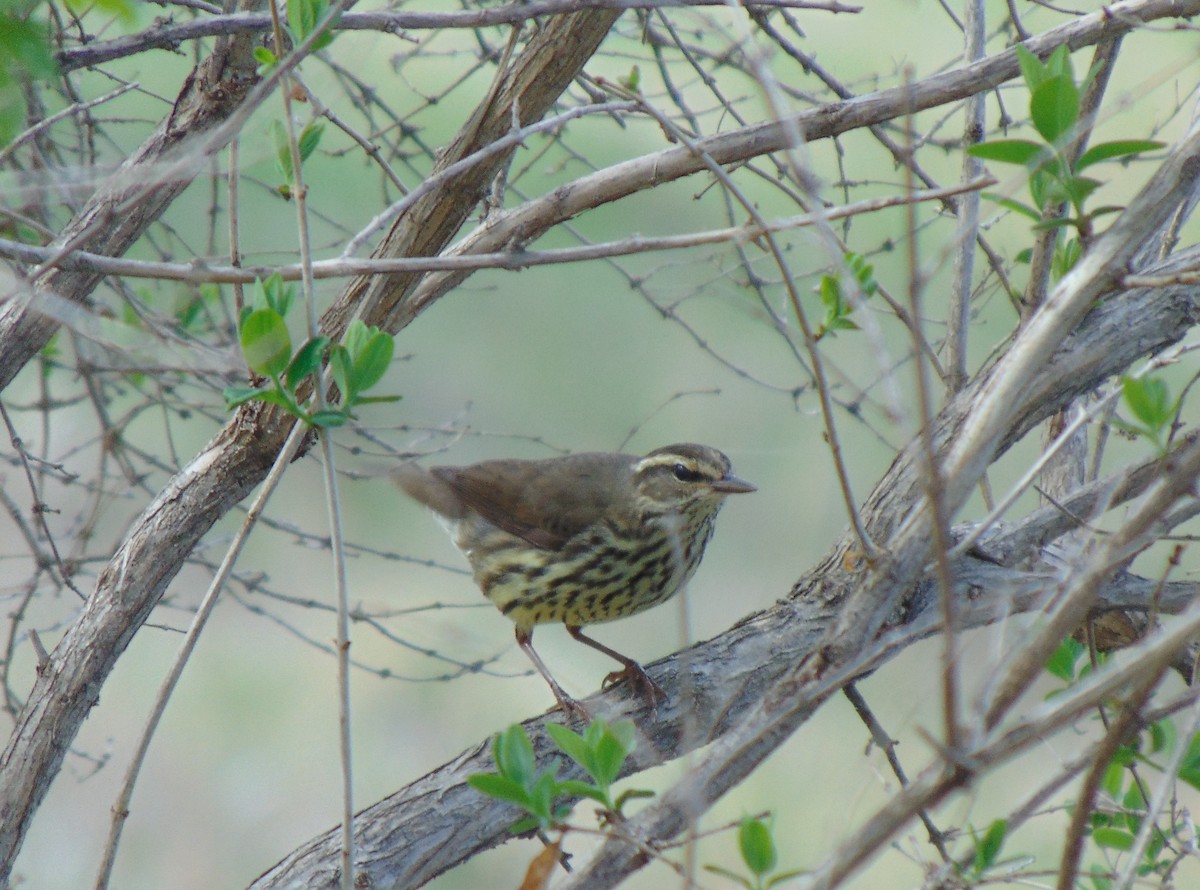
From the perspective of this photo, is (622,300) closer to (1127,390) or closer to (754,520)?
(754,520)

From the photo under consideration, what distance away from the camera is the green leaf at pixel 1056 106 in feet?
7.22

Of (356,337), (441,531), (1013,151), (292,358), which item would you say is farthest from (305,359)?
(441,531)

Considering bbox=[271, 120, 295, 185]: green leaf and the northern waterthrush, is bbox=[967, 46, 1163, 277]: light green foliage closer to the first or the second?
bbox=[271, 120, 295, 185]: green leaf

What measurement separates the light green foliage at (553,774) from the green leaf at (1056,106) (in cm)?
133

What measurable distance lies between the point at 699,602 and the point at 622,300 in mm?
2975

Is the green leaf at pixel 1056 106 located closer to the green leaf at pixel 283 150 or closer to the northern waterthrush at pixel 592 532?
the green leaf at pixel 283 150

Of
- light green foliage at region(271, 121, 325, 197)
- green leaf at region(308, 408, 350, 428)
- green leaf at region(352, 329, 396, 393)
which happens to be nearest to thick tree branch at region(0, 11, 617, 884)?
light green foliage at region(271, 121, 325, 197)

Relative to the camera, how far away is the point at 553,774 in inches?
87.7

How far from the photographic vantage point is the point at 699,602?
8.40 m

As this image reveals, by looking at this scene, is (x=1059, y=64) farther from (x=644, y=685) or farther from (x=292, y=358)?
(x=644, y=685)

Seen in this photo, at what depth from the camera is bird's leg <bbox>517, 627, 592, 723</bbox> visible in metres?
3.86

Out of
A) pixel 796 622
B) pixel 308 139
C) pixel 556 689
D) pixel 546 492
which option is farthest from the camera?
pixel 546 492

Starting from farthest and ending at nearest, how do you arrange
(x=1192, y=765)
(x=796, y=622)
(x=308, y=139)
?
(x=796, y=622) < (x=308, y=139) < (x=1192, y=765)

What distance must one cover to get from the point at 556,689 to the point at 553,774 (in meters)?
1.99
